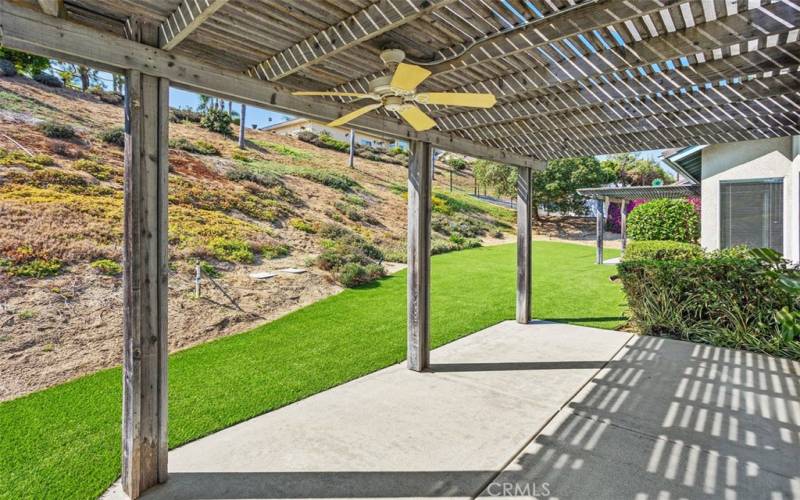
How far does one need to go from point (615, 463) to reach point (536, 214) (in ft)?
81.5

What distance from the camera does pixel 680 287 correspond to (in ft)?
19.0

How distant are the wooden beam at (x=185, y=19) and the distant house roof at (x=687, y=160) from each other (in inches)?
371

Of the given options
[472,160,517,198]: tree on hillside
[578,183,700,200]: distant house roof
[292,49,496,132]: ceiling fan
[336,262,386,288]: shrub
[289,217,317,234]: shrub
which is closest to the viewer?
[292,49,496,132]: ceiling fan

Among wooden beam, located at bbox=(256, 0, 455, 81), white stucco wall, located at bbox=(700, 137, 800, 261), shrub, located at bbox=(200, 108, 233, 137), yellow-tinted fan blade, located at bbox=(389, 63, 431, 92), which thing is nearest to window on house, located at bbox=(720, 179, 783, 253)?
white stucco wall, located at bbox=(700, 137, 800, 261)

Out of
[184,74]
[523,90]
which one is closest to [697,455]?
[523,90]

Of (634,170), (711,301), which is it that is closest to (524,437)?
(711,301)

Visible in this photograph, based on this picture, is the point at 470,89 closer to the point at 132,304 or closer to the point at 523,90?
the point at 523,90

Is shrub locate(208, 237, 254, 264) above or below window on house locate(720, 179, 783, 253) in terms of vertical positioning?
below

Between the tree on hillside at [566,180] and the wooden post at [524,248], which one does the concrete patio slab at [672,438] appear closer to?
the wooden post at [524,248]

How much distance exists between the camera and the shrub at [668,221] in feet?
41.5

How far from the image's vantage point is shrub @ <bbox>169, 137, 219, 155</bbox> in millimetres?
13987

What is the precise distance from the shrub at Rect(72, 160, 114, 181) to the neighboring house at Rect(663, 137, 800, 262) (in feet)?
44.3

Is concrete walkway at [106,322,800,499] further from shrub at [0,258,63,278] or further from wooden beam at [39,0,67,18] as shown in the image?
shrub at [0,258,63,278]

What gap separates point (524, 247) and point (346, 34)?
479 cm
